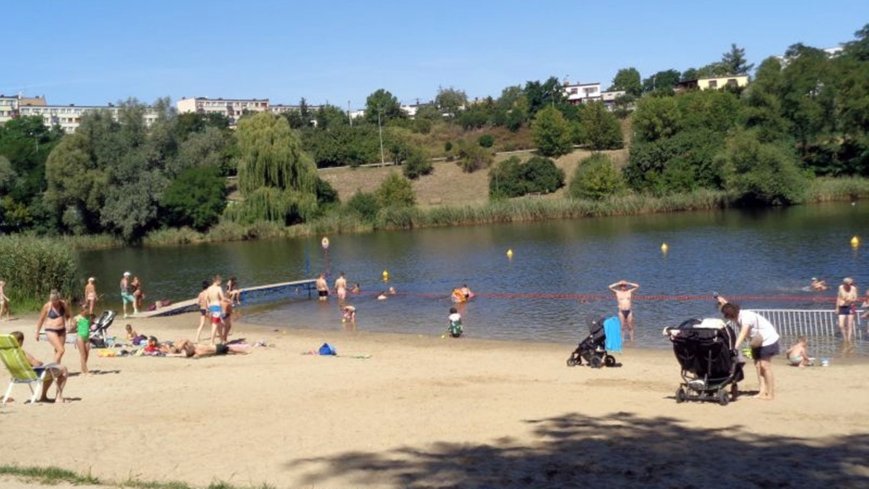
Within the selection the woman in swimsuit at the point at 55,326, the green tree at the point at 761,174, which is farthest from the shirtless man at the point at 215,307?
the green tree at the point at 761,174

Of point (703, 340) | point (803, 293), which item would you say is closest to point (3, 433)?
point (703, 340)

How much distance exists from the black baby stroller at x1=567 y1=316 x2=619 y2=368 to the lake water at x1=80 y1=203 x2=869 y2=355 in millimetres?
4647

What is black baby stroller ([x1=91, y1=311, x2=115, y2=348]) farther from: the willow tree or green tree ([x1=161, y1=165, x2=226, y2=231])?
green tree ([x1=161, y1=165, x2=226, y2=231])

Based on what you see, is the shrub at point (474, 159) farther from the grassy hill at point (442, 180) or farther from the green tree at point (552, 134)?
the green tree at point (552, 134)

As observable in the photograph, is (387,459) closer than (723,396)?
Yes

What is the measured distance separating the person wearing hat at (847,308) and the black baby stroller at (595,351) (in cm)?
612

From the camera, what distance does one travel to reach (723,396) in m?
12.7

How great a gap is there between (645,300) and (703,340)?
55.2 feet

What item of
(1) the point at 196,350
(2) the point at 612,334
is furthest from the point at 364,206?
(2) the point at 612,334

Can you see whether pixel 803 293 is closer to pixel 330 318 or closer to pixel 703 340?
pixel 330 318

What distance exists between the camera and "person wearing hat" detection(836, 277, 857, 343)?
789 inches

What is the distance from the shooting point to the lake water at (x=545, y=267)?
91.6ft

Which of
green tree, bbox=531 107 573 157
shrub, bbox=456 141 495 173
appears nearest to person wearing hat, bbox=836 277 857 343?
shrub, bbox=456 141 495 173

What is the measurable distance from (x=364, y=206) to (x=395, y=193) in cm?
450
